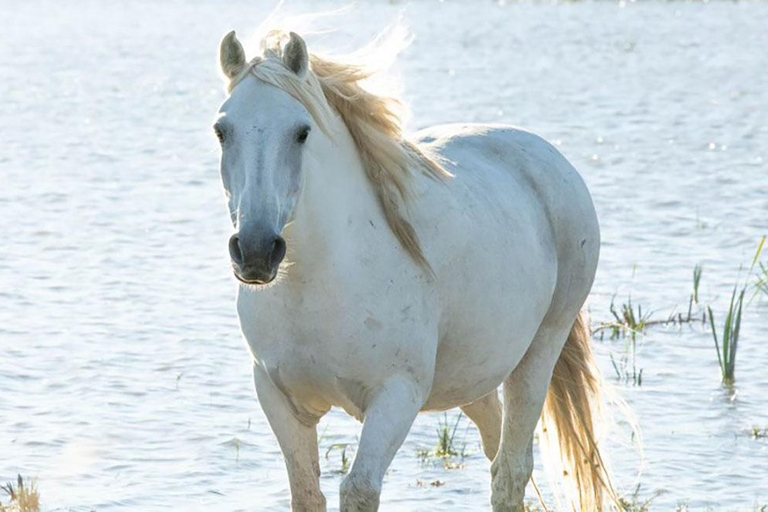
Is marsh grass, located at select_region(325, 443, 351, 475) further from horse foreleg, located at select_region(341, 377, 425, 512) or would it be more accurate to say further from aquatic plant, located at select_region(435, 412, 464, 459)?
horse foreleg, located at select_region(341, 377, 425, 512)

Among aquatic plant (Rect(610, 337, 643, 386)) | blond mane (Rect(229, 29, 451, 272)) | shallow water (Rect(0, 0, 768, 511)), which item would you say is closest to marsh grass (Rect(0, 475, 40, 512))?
shallow water (Rect(0, 0, 768, 511))

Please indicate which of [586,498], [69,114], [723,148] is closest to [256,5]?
[69,114]

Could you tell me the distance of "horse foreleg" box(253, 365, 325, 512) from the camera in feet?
13.8

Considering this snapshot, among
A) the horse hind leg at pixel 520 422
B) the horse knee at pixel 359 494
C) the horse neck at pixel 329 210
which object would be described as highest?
the horse neck at pixel 329 210

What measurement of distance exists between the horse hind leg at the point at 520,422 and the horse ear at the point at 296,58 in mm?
1647

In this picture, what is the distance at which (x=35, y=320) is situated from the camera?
864 centimetres

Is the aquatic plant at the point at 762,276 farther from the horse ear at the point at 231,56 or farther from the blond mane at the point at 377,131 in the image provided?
the horse ear at the point at 231,56

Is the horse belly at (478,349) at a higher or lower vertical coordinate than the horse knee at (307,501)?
higher

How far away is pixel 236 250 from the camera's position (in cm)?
354

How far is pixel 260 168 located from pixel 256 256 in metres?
0.24

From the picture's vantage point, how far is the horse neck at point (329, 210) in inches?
154

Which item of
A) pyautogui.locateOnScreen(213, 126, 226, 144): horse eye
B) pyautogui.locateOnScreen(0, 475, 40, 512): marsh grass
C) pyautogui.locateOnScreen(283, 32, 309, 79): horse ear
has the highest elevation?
pyautogui.locateOnScreen(283, 32, 309, 79): horse ear

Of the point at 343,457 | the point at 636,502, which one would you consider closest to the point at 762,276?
the point at 636,502

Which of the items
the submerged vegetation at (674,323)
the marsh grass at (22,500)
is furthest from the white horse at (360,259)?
the submerged vegetation at (674,323)
